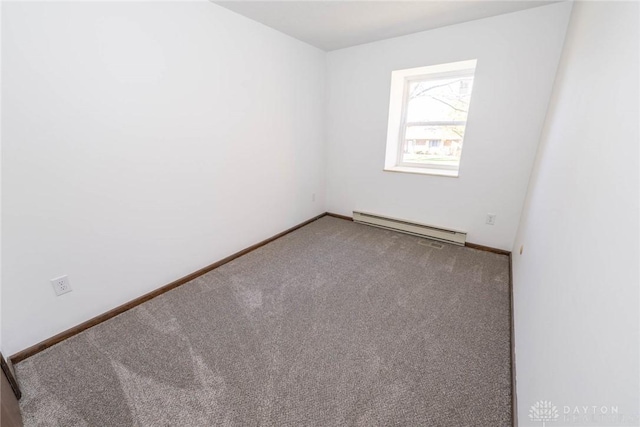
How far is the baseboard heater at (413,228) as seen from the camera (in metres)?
2.87

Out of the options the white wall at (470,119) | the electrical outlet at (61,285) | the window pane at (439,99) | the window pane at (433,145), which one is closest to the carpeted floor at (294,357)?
the electrical outlet at (61,285)

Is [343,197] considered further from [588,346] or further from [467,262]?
[588,346]

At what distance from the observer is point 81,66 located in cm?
146

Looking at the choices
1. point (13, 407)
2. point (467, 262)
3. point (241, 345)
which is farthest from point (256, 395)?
point (467, 262)

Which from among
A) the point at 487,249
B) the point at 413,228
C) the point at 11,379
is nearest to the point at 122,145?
the point at 11,379

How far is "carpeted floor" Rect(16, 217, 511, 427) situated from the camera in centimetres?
119

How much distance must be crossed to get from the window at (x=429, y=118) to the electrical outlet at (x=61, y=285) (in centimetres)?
312

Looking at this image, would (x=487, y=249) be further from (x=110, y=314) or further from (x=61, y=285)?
(x=61, y=285)

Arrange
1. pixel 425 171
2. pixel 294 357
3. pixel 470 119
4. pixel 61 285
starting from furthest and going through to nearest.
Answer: pixel 425 171 → pixel 470 119 → pixel 61 285 → pixel 294 357

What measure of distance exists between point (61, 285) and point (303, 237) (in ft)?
6.97

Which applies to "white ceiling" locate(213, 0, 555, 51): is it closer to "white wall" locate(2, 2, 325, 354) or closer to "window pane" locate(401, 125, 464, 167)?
"white wall" locate(2, 2, 325, 354)

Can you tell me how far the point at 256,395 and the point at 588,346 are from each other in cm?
130

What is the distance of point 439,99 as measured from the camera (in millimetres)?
2949

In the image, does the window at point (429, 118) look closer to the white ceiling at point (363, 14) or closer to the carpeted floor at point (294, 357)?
the white ceiling at point (363, 14)
